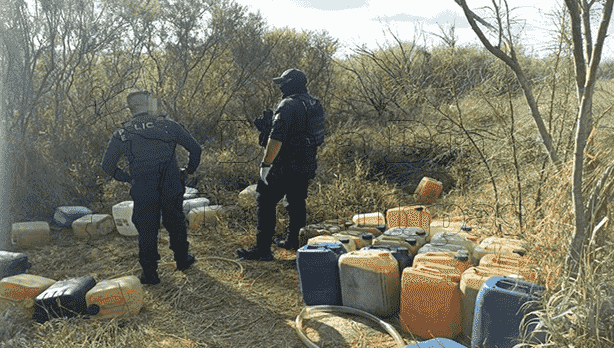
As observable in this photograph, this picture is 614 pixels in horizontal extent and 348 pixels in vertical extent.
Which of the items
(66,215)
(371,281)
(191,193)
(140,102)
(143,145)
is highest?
(140,102)

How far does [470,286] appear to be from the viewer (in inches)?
120

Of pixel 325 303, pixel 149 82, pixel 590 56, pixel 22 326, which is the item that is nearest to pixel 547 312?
pixel 590 56

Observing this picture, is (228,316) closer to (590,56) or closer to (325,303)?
(325,303)

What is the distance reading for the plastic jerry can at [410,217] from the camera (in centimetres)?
473

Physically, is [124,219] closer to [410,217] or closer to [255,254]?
[255,254]

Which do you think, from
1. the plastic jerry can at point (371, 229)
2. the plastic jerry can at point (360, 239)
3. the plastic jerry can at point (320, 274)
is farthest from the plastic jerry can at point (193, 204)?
the plastic jerry can at point (320, 274)

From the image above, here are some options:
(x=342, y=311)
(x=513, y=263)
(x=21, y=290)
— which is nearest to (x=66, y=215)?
(x=21, y=290)

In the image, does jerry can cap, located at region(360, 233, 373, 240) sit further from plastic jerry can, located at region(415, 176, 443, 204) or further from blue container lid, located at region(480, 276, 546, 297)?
plastic jerry can, located at region(415, 176, 443, 204)

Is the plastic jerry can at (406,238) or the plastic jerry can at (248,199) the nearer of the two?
the plastic jerry can at (406,238)

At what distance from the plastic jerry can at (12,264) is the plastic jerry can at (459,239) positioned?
3.75m

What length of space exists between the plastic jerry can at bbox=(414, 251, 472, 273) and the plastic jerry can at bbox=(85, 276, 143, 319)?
A: 221 cm

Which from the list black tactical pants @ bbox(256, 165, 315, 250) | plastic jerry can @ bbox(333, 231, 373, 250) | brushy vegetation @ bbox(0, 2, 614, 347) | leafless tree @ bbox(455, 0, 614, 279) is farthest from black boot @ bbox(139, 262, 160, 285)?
leafless tree @ bbox(455, 0, 614, 279)

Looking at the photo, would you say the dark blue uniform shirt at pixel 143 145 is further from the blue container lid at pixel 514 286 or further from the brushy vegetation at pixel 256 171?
the blue container lid at pixel 514 286

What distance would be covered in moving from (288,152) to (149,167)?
1329 mm
